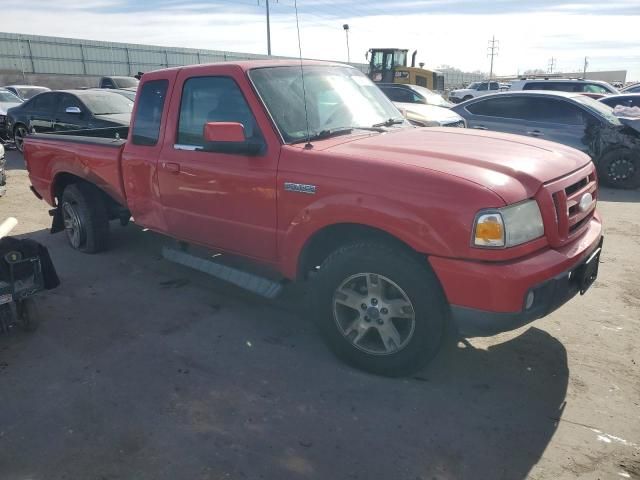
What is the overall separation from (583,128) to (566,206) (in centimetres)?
720

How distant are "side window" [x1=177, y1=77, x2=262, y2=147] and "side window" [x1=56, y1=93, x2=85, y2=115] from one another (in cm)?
753

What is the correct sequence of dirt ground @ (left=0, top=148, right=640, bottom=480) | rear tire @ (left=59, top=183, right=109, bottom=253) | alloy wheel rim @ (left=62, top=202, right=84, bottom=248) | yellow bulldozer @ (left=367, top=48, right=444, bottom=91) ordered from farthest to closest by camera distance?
yellow bulldozer @ (left=367, top=48, right=444, bottom=91) < alloy wheel rim @ (left=62, top=202, right=84, bottom=248) < rear tire @ (left=59, top=183, right=109, bottom=253) < dirt ground @ (left=0, top=148, right=640, bottom=480)

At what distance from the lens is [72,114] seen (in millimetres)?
10562

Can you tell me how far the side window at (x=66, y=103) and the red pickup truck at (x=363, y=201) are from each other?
707 centimetres

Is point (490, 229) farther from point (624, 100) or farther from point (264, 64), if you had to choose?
point (624, 100)

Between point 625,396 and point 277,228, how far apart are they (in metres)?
2.46

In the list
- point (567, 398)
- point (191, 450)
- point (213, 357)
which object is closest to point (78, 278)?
point (213, 357)

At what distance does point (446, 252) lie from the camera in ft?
9.46

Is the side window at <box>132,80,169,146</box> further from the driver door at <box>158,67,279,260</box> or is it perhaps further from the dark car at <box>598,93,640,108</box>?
the dark car at <box>598,93,640,108</box>

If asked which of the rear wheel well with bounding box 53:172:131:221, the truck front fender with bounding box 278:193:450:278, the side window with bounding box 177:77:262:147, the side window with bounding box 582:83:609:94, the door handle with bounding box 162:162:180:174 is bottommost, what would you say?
the rear wheel well with bounding box 53:172:131:221

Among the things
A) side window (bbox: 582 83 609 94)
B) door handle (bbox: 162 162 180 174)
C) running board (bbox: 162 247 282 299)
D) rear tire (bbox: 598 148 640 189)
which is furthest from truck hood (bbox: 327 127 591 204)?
side window (bbox: 582 83 609 94)

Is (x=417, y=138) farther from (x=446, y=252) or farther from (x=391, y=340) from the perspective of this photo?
(x=391, y=340)

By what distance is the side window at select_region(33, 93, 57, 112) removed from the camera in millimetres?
11648

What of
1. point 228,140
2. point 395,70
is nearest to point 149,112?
point 228,140
